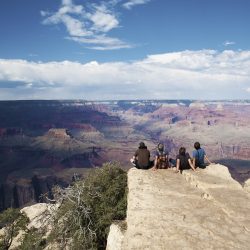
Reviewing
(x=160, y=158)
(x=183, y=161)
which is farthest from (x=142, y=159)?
(x=183, y=161)

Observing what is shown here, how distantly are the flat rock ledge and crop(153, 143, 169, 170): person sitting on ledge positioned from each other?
47.7 inches

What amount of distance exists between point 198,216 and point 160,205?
1.95 m

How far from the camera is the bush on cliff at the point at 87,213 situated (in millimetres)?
21844

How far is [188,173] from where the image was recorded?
23109 mm

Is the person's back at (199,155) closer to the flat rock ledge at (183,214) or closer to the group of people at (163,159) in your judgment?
the group of people at (163,159)

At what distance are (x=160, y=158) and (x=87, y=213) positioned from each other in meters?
5.89

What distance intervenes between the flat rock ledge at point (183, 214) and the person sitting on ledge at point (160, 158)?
3.97ft

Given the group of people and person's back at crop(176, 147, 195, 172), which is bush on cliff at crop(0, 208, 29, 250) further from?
person's back at crop(176, 147, 195, 172)

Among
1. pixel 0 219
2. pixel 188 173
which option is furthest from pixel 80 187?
pixel 0 219

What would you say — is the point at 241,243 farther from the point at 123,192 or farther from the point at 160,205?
the point at 123,192

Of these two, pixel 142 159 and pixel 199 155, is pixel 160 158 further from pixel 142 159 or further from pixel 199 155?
pixel 199 155

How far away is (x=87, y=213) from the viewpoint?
22.6 metres

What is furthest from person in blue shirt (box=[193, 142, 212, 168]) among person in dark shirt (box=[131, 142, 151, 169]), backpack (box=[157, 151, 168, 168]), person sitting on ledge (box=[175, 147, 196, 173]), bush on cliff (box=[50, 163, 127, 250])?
bush on cliff (box=[50, 163, 127, 250])

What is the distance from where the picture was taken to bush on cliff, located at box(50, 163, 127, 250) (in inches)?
860
